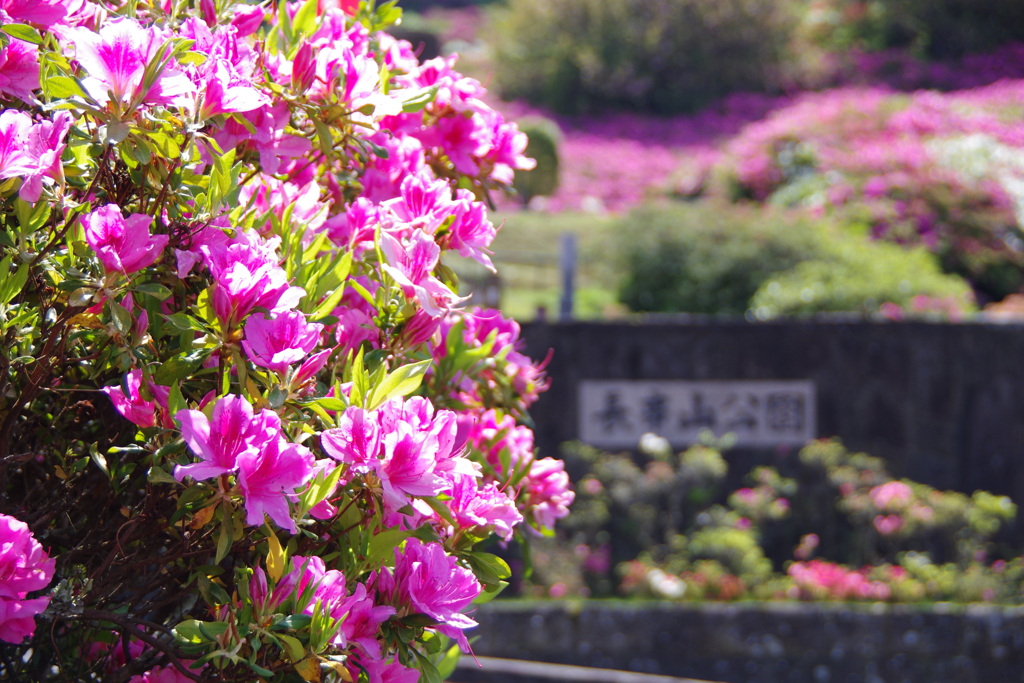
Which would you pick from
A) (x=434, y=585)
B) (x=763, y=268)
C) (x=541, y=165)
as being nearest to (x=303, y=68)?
(x=434, y=585)

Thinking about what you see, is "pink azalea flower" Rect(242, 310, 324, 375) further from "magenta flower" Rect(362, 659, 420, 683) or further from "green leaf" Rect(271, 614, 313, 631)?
"magenta flower" Rect(362, 659, 420, 683)

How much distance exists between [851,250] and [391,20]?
7.97 meters

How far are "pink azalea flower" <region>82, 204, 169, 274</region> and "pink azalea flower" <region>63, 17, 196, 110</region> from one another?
131 millimetres

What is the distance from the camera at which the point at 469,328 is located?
1.76m

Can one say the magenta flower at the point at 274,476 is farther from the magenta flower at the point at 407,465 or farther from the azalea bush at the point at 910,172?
the azalea bush at the point at 910,172

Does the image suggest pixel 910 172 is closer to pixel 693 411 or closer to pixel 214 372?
pixel 693 411

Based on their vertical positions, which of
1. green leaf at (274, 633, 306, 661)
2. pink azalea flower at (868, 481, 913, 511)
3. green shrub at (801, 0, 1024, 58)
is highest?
green shrub at (801, 0, 1024, 58)

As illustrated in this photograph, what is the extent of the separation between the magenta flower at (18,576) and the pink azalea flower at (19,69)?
54 centimetres

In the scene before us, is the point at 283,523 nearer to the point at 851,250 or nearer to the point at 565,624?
the point at 565,624

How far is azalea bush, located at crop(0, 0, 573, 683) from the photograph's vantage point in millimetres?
1081

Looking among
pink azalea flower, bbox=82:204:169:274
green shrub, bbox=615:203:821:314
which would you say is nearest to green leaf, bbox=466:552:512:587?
pink azalea flower, bbox=82:204:169:274

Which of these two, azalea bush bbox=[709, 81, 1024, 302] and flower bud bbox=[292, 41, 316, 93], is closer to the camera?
flower bud bbox=[292, 41, 316, 93]

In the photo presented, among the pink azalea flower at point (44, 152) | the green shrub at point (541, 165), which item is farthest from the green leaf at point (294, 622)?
the green shrub at point (541, 165)

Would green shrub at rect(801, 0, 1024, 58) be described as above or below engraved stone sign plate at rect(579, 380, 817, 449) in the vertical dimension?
above
